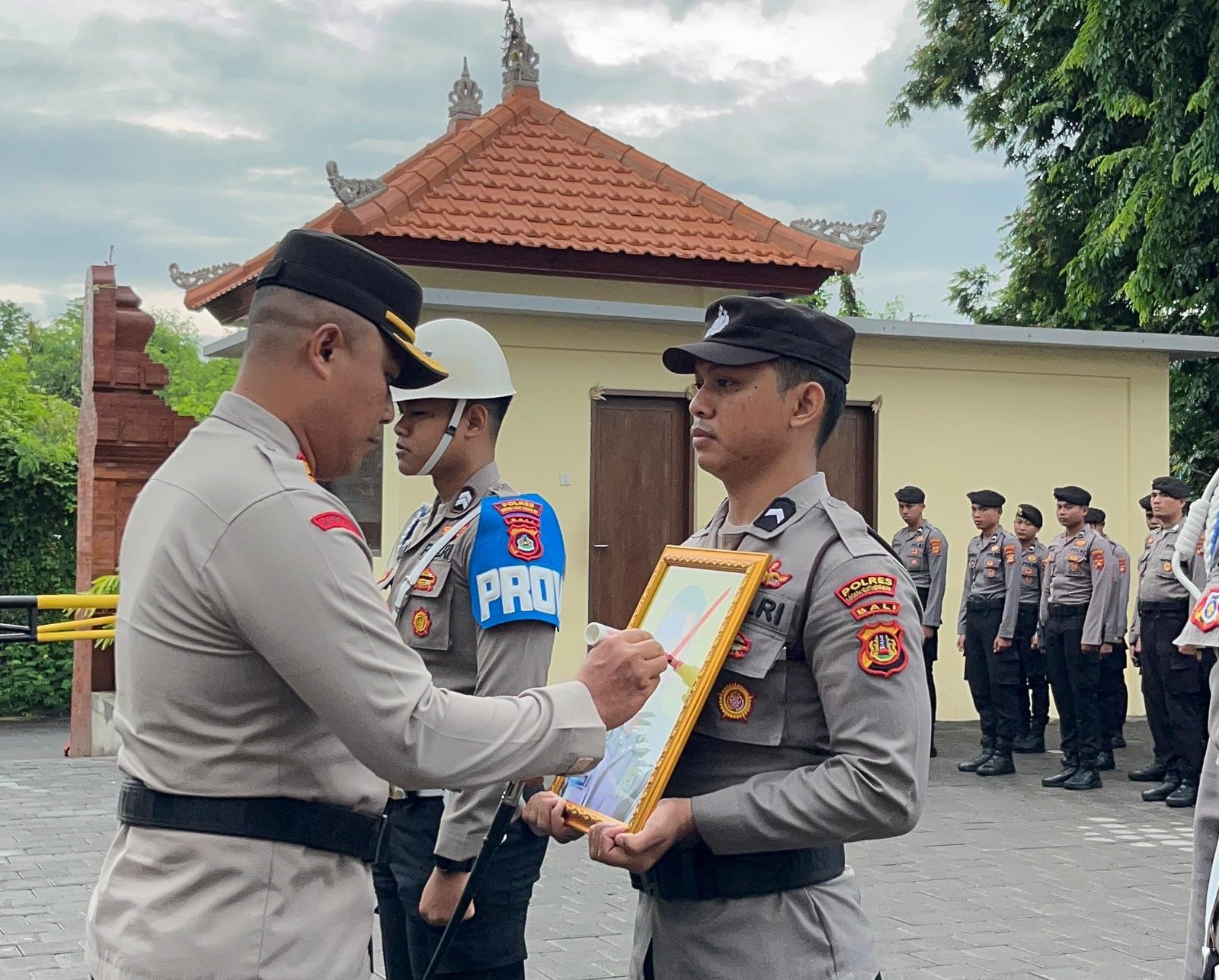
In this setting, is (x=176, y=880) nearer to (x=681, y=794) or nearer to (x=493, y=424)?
(x=681, y=794)

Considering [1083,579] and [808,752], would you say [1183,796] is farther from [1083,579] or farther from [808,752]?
[808,752]

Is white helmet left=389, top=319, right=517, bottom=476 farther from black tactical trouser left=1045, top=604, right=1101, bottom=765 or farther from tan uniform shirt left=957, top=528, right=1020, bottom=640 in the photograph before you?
tan uniform shirt left=957, top=528, right=1020, bottom=640

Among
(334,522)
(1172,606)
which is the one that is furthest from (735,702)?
(1172,606)

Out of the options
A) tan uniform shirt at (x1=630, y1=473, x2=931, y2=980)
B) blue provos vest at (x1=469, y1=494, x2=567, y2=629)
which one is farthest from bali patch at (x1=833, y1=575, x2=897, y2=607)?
blue provos vest at (x1=469, y1=494, x2=567, y2=629)

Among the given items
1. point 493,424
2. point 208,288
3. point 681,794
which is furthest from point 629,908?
point 208,288

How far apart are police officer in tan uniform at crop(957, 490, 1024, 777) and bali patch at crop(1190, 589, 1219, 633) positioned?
345 inches

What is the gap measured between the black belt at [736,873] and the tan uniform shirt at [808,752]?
0.02m

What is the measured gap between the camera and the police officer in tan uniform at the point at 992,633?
1198 centimetres

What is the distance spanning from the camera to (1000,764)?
11.7m

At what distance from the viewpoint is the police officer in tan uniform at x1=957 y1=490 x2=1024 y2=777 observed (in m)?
12.0

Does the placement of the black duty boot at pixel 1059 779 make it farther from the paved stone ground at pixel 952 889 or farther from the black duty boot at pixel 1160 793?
the black duty boot at pixel 1160 793

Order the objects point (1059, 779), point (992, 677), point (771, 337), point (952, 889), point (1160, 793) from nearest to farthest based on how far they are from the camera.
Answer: point (771, 337), point (952, 889), point (1160, 793), point (1059, 779), point (992, 677)

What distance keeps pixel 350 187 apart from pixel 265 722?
38.2 ft

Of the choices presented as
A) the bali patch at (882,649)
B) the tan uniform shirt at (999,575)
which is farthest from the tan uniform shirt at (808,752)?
the tan uniform shirt at (999,575)
